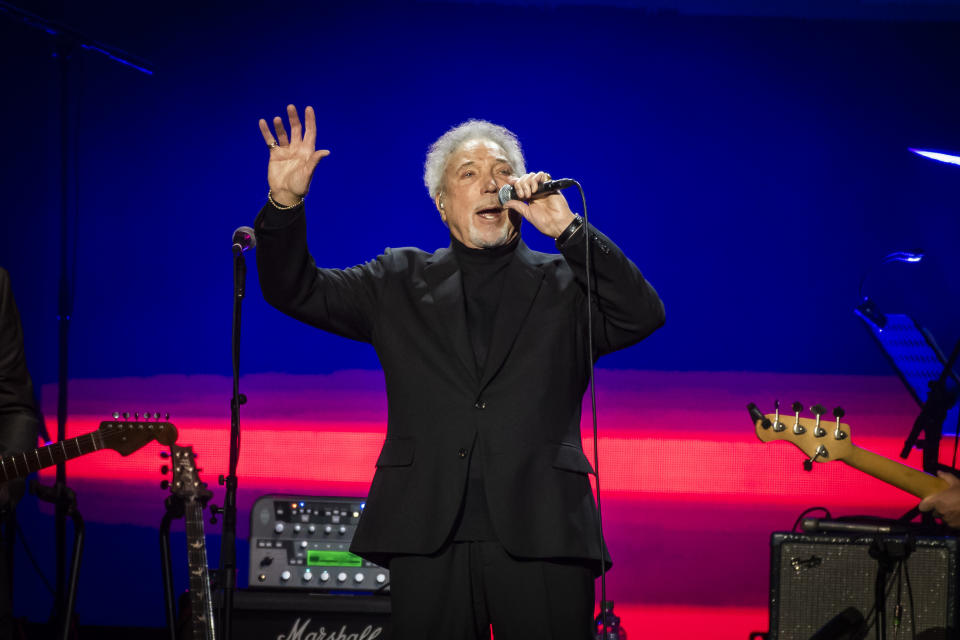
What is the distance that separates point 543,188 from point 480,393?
0.46 metres

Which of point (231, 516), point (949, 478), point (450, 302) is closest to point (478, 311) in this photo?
point (450, 302)

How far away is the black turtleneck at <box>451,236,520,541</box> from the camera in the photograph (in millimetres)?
1904

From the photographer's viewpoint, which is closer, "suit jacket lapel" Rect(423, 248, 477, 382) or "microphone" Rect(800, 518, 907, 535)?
"suit jacket lapel" Rect(423, 248, 477, 382)

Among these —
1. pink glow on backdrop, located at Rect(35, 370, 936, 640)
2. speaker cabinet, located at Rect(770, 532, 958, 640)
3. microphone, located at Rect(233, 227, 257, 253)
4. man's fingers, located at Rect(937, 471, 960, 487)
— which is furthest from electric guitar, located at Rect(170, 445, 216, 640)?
man's fingers, located at Rect(937, 471, 960, 487)

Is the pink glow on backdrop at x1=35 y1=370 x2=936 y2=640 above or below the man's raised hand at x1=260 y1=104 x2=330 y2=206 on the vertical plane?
below

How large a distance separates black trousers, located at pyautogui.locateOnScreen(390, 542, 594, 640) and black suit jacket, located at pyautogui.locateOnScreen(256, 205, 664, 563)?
5 cm

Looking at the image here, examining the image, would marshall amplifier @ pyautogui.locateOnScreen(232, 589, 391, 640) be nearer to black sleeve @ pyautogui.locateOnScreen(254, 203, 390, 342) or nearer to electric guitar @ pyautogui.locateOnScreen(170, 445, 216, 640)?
electric guitar @ pyautogui.locateOnScreen(170, 445, 216, 640)

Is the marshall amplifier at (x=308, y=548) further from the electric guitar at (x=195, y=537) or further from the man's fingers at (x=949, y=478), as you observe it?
the man's fingers at (x=949, y=478)

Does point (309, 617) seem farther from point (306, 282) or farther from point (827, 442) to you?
point (827, 442)

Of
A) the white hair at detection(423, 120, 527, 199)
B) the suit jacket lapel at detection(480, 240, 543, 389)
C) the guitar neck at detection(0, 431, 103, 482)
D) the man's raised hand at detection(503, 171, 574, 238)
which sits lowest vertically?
the guitar neck at detection(0, 431, 103, 482)

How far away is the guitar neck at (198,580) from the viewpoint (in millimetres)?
2951

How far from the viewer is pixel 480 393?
197 centimetres

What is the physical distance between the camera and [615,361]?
4094 millimetres

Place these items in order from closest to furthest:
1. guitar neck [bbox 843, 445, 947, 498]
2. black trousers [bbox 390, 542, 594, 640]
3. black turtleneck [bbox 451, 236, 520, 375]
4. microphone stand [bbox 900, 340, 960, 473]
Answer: black trousers [bbox 390, 542, 594, 640]
black turtleneck [bbox 451, 236, 520, 375]
guitar neck [bbox 843, 445, 947, 498]
microphone stand [bbox 900, 340, 960, 473]
